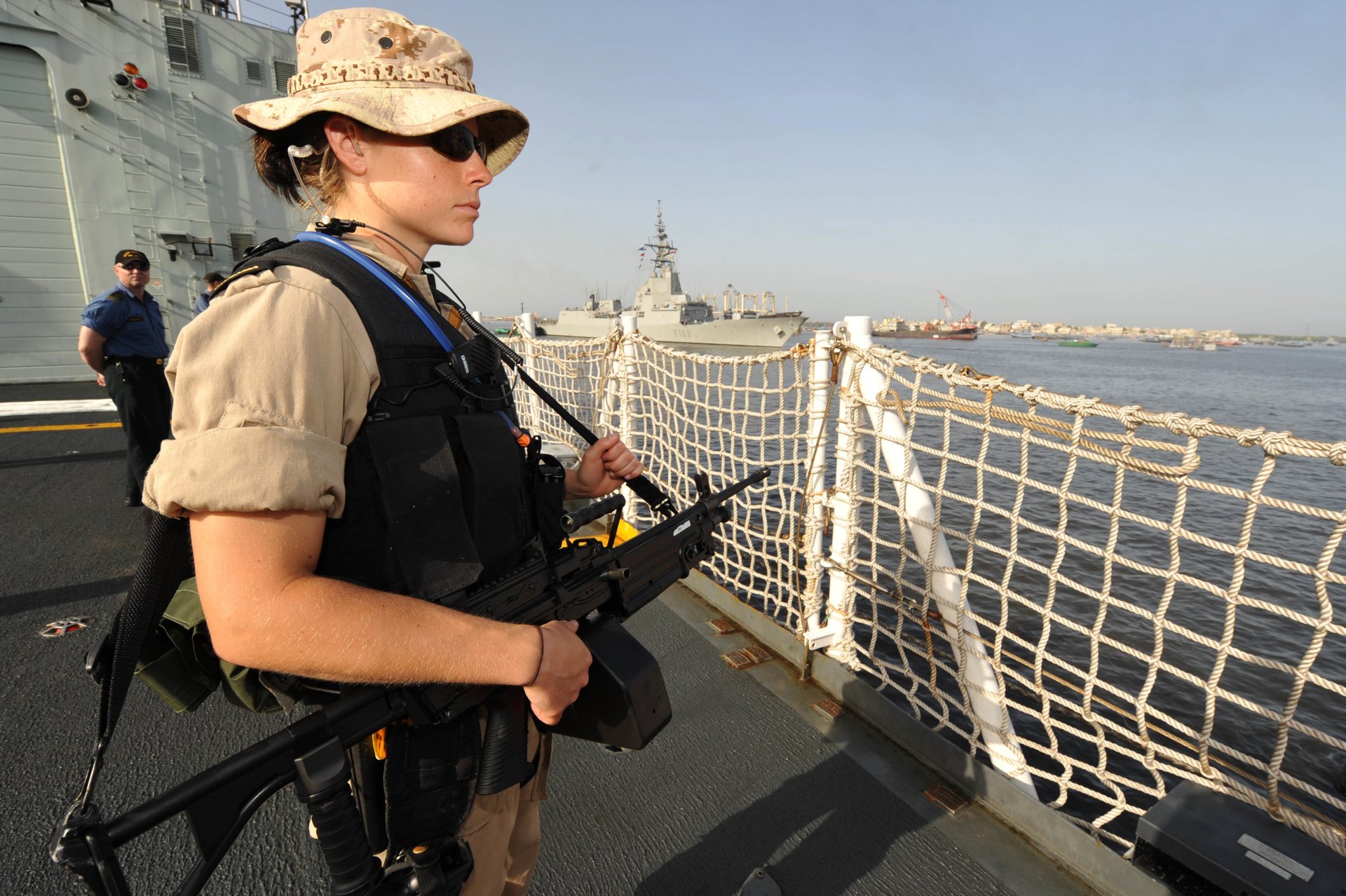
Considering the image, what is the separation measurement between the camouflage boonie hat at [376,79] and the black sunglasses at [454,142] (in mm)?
47

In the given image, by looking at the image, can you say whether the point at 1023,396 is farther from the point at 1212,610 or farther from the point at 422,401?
the point at 1212,610

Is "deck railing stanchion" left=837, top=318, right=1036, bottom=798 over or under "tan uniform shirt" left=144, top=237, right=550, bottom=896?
under

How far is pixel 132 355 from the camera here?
4.15 m

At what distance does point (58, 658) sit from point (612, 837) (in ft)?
8.19

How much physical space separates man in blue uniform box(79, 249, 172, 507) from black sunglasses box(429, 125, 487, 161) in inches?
173

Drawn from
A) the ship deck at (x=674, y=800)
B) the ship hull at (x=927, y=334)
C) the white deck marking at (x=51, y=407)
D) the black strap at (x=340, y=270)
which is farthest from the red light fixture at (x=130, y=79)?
the ship hull at (x=927, y=334)

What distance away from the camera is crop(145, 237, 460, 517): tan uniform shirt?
2.21 feet

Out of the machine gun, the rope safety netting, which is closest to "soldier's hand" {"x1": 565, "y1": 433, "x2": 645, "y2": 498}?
the machine gun

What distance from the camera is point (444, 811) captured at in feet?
3.32

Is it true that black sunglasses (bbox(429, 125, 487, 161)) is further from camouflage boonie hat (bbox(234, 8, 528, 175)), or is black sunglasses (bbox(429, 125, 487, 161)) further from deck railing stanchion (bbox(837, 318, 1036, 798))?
deck railing stanchion (bbox(837, 318, 1036, 798))

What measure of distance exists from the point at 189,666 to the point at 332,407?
0.66 m

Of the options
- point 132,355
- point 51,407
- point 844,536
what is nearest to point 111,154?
point 51,407

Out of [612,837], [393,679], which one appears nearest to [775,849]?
[612,837]

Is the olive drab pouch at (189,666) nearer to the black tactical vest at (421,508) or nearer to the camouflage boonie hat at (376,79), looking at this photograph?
the black tactical vest at (421,508)
